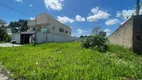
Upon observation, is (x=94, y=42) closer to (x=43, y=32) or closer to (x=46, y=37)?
(x=43, y=32)

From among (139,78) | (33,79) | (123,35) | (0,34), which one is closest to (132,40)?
(123,35)

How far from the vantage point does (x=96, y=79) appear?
3.65 m

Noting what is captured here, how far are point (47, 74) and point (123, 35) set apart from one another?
10.7 metres

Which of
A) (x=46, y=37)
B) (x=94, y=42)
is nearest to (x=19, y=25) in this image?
(x=46, y=37)

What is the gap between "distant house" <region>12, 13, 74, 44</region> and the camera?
20078 millimetres

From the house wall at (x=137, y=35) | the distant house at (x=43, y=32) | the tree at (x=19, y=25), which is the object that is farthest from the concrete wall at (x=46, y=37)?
the tree at (x=19, y=25)

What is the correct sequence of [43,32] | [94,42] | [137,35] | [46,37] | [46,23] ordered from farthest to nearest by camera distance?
[46,23], [46,37], [43,32], [94,42], [137,35]

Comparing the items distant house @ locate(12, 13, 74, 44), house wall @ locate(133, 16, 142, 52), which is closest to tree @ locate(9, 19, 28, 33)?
distant house @ locate(12, 13, 74, 44)

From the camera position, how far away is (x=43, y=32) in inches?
816

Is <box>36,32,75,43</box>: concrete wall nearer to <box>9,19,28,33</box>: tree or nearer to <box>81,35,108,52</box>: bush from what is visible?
<box>81,35,108,52</box>: bush

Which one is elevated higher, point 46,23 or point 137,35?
point 46,23

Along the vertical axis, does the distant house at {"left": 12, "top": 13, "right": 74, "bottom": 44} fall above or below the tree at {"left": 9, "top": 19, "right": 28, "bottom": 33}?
below

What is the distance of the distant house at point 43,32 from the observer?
65.9 feet

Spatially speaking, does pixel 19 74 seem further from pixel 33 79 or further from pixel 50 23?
pixel 50 23
